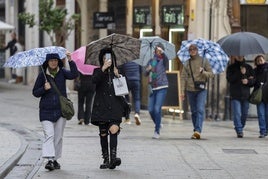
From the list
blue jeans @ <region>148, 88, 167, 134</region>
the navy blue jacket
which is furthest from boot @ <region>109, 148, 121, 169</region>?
the navy blue jacket

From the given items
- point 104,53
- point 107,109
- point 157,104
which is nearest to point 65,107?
point 107,109

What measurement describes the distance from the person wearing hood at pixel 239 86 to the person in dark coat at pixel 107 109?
4521mm

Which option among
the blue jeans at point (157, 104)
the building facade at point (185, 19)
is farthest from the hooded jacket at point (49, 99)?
the building facade at point (185, 19)

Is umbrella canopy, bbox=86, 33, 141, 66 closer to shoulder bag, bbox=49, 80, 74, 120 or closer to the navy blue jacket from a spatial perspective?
shoulder bag, bbox=49, 80, 74, 120

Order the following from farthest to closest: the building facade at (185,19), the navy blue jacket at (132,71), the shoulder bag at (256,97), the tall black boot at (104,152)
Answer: the building facade at (185,19) < the navy blue jacket at (132,71) < the shoulder bag at (256,97) < the tall black boot at (104,152)

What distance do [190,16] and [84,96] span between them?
13.6 feet

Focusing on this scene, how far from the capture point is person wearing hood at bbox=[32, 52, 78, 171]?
9.58 m

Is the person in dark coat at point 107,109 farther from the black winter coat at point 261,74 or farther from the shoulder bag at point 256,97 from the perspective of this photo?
the black winter coat at point 261,74

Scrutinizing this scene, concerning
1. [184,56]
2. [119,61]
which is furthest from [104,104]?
[184,56]

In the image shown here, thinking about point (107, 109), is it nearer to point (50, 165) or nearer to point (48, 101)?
point (48, 101)

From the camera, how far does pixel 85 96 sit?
51.9 ft

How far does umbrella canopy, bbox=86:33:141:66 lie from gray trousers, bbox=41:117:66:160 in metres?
1.10

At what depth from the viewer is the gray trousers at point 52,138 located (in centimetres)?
954

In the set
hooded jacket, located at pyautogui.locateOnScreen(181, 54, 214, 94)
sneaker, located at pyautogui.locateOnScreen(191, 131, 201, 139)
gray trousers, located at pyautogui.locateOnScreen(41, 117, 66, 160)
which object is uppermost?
hooded jacket, located at pyautogui.locateOnScreen(181, 54, 214, 94)
